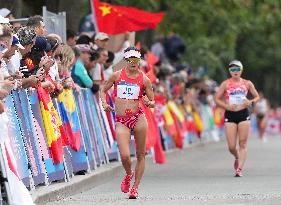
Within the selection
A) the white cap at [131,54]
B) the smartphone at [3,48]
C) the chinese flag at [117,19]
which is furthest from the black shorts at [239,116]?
the smartphone at [3,48]

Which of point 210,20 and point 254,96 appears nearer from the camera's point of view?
point 254,96

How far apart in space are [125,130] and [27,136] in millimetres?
1370

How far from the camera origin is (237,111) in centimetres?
2056

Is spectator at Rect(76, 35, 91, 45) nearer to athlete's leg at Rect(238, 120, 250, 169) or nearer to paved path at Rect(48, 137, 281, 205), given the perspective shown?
paved path at Rect(48, 137, 281, 205)

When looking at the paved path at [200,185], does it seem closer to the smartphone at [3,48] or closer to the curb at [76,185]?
the curb at [76,185]

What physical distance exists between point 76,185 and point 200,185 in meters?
1.97

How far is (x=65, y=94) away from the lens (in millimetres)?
17953

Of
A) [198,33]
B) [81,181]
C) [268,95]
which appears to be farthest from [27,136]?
[268,95]

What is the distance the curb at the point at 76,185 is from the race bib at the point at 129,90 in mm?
1479

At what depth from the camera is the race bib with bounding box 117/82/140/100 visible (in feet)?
52.1

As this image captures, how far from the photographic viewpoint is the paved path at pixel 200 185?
48.8 ft

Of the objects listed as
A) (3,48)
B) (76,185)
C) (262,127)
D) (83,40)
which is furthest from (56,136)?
(262,127)

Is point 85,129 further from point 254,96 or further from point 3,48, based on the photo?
point 3,48

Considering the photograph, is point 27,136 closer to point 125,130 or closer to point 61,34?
point 125,130
